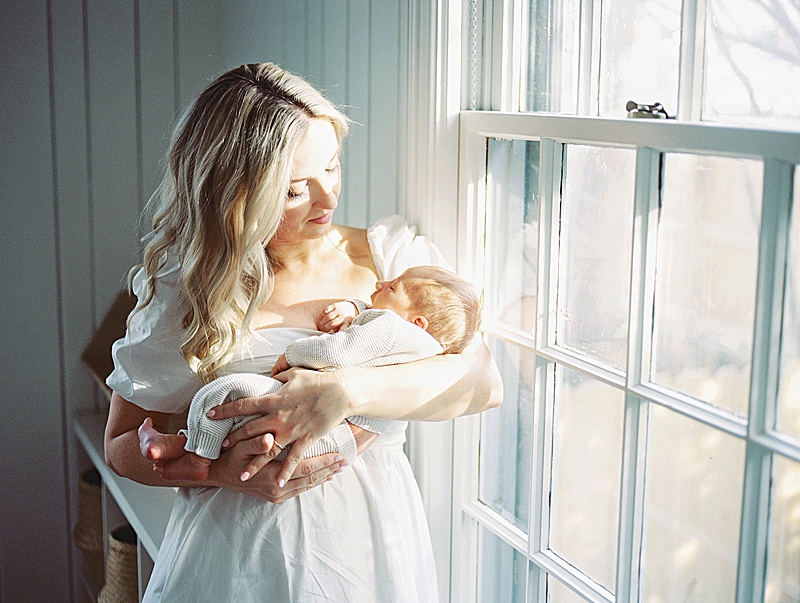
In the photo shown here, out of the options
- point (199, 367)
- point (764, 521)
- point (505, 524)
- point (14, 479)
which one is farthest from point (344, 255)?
point (14, 479)

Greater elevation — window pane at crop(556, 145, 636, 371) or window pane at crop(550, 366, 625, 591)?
window pane at crop(556, 145, 636, 371)

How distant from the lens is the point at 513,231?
5.48 feet

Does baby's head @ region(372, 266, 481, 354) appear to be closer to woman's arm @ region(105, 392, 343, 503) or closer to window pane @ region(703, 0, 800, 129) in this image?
woman's arm @ region(105, 392, 343, 503)

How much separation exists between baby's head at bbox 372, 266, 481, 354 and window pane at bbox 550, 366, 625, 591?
0.67ft

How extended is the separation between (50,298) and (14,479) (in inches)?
21.7

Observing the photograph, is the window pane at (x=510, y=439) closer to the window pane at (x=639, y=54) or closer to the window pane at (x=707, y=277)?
the window pane at (x=707, y=277)

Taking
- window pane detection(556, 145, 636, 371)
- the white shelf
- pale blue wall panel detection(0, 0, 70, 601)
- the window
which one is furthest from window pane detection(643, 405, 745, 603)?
pale blue wall panel detection(0, 0, 70, 601)

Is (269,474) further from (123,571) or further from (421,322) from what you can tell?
(123,571)

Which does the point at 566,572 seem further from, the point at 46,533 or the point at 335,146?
the point at 46,533

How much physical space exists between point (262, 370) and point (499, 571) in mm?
671

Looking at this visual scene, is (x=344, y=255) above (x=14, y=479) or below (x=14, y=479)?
above

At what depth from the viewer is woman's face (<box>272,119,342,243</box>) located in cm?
148

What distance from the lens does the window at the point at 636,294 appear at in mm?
1109

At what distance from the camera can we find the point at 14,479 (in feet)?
8.64
